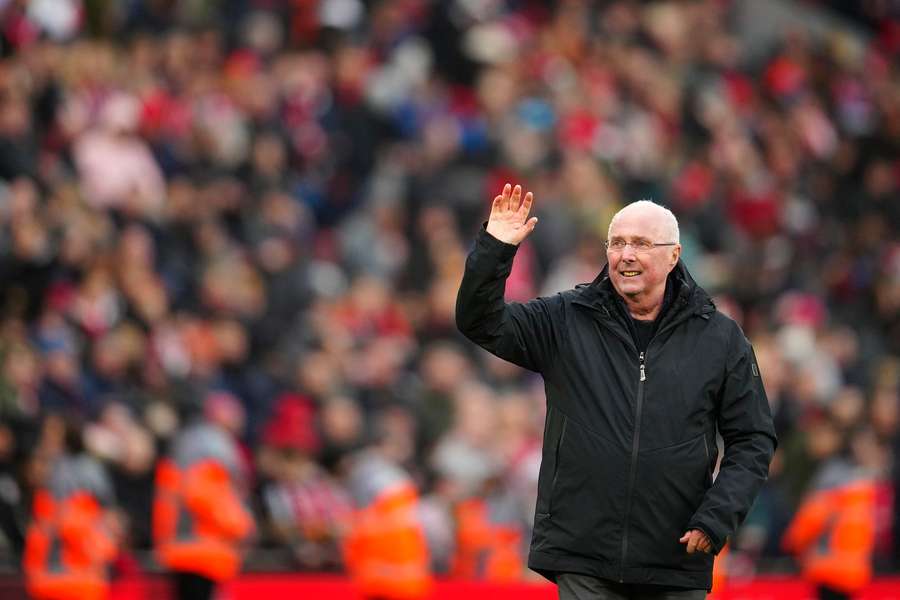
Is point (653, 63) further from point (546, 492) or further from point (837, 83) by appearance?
point (546, 492)

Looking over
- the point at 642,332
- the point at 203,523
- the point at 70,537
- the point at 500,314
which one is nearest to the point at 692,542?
the point at 642,332

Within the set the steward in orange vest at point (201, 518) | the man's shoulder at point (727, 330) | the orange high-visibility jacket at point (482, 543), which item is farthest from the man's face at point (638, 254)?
→ the orange high-visibility jacket at point (482, 543)

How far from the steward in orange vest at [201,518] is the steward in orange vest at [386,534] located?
30.8 inches

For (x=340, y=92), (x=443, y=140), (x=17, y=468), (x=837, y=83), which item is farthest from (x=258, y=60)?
(x=837, y=83)

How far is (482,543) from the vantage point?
45.4 ft

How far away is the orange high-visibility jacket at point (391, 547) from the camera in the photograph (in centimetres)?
1155

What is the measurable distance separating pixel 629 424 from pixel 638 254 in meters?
0.62

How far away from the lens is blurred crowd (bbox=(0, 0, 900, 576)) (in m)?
12.8

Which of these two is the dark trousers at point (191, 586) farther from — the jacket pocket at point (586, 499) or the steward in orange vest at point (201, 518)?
the jacket pocket at point (586, 499)

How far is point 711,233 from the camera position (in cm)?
1816

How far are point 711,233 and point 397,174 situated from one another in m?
3.67

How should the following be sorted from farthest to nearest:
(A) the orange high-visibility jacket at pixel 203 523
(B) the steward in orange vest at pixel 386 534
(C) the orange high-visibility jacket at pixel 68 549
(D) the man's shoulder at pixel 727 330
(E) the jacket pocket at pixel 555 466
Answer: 1. (B) the steward in orange vest at pixel 386 534
2. (A) the orange high-visibility jacket at pixel 203 523
3. (C) the orange high-visibility jacket at pixel 68 549
4. (D) the man's shoulder at pixel 727 330
5. (E) the jacket pocket at pixel 555 466

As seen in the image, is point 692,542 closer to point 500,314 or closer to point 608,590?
point 608,590

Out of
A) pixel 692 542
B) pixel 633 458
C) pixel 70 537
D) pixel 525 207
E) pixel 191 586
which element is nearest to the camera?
pixel 692 542
